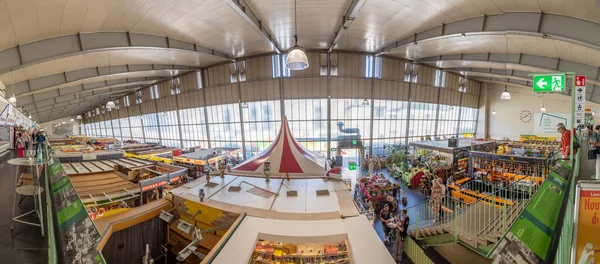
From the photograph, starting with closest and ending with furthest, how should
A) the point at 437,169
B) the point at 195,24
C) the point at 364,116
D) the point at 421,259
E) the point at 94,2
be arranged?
the point at 421,259 → the point at 94,2 → the point at 195,24 → the point at 437,169 → the point at 364,116

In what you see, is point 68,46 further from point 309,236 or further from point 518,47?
point 518,47

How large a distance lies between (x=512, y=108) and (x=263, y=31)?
27.2m

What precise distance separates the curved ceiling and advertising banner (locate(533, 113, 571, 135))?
8858mm

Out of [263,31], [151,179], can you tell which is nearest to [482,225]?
[151,179]

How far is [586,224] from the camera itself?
1.67m

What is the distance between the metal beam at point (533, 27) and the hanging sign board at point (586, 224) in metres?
7.94

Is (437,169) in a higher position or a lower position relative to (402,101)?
lower

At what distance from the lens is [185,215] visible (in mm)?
4379

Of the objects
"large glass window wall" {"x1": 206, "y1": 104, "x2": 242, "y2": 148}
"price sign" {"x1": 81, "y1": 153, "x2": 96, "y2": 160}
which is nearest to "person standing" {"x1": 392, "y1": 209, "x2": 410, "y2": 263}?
"price sign" {"x1": 81, "y1": 153, "x2": 96, "y2": 160}

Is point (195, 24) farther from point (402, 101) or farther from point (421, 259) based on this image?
point (402, 101)

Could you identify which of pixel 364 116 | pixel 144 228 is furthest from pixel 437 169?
pixel 144 228

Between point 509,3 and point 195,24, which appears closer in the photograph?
point 509,3

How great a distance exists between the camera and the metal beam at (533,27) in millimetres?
6036

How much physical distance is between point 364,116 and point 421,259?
44.4ft
